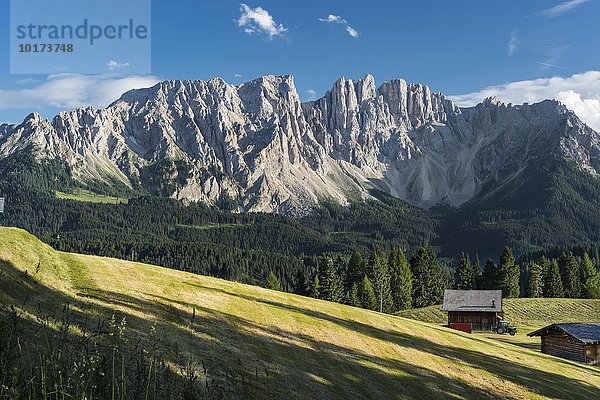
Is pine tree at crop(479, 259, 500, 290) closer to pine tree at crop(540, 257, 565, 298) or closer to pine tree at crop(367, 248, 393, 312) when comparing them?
pine tree at crop(540, 257, 565, 298)

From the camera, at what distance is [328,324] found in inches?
1676

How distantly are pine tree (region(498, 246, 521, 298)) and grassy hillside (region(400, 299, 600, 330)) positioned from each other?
13.0 m

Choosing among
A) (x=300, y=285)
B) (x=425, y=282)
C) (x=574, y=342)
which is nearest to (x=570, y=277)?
(x=425, y=282)

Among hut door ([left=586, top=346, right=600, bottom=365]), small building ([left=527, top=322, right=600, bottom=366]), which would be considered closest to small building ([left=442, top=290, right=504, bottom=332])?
small building ([left=527, top=322, right=600, bottom=366])

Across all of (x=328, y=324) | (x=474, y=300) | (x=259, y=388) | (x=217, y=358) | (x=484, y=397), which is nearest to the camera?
(x=259, y=388)

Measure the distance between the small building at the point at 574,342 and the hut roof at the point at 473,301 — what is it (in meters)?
29.9

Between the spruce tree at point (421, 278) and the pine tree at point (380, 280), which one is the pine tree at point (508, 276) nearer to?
the spruce tree at point (421, 278)

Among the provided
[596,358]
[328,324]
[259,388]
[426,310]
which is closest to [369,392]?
[259,388]

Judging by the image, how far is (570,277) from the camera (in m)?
140

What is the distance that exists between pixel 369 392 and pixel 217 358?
10127mm

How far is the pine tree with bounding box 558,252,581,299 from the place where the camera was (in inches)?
5423

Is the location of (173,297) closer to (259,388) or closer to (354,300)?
(259,388)

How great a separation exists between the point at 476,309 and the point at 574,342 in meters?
36.4

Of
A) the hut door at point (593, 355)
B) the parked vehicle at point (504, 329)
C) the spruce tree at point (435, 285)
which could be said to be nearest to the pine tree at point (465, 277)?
the spruce tree at point (435, 285)
